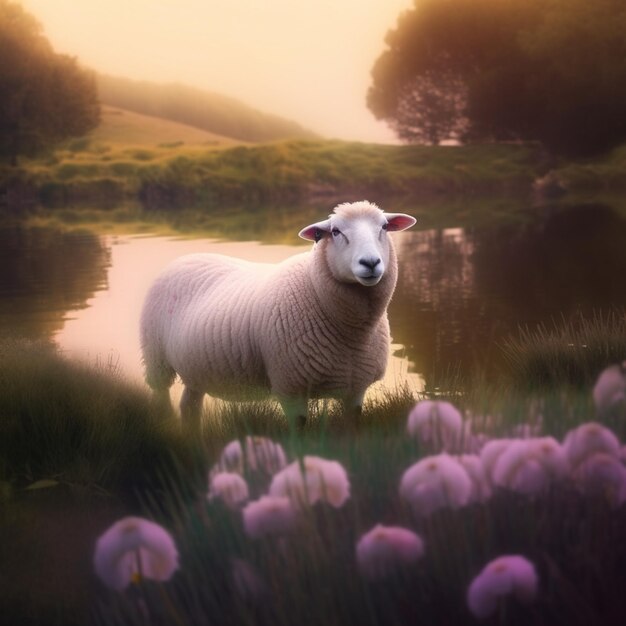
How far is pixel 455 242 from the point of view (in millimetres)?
19203

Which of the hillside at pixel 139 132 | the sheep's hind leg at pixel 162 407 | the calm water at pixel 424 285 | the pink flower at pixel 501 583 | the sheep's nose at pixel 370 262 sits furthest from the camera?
the hillside at pixel 139 132

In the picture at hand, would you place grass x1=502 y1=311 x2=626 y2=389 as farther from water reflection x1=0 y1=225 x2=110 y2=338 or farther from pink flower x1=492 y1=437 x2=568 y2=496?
water reflection x1=0 y1=225 x2=110 y2=338

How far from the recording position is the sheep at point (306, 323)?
449cm

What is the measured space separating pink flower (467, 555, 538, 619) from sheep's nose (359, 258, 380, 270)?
2454 millimetres

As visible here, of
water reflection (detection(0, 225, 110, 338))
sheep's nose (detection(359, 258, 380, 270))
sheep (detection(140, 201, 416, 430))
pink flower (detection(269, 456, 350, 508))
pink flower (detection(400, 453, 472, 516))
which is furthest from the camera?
water reflection (detection(0, 225, 110, 338))

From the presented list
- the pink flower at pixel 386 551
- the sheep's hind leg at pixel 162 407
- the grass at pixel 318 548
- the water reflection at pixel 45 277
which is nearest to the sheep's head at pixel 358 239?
the sheep's hind leg at pixel 162 407

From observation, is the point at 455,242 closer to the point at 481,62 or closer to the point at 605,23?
the point at 605,23

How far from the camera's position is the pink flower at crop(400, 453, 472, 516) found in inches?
82.8

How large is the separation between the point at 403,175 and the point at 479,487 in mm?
44056

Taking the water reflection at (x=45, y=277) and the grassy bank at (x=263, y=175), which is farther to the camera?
the grassy bank at (x=263, y=175)

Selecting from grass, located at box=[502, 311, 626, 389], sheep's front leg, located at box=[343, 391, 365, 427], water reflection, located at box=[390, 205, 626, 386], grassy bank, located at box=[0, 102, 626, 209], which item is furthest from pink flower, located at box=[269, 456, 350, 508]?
grassy bank, located at box=[0, 102, 626, 209]

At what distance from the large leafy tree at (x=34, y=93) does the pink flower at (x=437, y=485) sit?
46.4 meters

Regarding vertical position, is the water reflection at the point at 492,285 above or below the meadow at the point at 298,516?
below

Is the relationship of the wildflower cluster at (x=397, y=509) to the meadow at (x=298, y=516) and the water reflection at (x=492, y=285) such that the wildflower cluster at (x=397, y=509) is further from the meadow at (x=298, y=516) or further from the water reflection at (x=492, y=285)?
the water reflection at (x=492, y=285)
